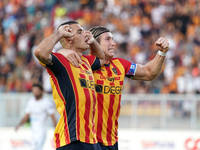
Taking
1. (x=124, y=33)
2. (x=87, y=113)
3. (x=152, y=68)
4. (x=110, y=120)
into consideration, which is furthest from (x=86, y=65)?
(x=124, y=33)

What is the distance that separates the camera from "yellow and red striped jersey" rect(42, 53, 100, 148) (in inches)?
168

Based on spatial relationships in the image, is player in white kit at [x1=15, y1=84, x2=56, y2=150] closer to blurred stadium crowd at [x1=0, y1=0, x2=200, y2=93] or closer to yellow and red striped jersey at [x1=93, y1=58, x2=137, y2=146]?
blurred stadium crowd at [x1=0, y1=0, x2=200, y2=93]

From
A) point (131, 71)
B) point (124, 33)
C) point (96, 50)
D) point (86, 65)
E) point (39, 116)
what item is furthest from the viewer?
point (124, 33)

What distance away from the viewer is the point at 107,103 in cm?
522

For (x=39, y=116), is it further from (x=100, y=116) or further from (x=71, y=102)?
(x=71, y=102)

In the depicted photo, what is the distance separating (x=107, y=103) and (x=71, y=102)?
3.35 feet

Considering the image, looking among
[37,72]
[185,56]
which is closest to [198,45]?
[185,56]

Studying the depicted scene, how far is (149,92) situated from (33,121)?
16.1 feet

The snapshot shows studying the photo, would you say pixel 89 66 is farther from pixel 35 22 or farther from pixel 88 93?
pixel 35 22

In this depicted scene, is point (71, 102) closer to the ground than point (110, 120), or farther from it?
farther from it

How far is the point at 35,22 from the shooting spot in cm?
1848

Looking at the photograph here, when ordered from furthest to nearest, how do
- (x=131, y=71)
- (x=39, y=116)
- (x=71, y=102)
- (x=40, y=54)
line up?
(x=39, y=116)
(x=131, y=71)
(x=71, y=102)
(x=40, y=54)

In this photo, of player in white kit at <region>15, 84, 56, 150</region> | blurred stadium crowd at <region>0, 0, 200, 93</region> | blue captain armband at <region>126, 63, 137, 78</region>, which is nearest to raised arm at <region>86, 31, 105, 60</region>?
blue captain armband at <region>126, 63, 137, 78</region>

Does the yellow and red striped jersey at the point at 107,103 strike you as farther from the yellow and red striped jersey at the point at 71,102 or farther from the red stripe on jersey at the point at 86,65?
the yellow and red striped jersey at the point at 71,102
